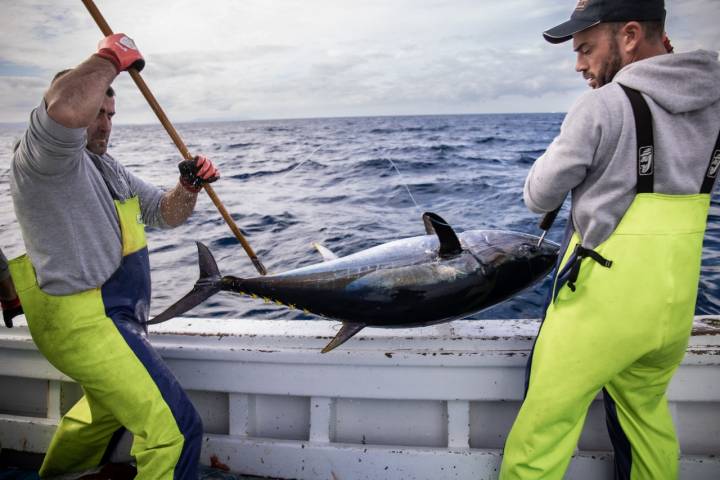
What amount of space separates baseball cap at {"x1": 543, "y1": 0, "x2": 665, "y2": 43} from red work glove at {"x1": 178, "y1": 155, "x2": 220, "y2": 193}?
2.01m

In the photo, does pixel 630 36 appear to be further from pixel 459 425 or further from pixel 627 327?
pixel 459 425

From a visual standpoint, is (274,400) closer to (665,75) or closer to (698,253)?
(698,253)

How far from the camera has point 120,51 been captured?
82.2 inches

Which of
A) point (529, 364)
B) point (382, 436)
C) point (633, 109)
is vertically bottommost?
point (382, 436)

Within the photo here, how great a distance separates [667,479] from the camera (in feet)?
7.16

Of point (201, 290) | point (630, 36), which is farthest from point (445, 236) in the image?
point (201, 290)

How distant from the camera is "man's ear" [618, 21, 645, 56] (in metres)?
1.92

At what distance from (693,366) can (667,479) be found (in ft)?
2.00

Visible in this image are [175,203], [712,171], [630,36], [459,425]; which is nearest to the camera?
[712,171]

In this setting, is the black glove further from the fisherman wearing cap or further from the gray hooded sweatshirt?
the gray hooded sweatshirt

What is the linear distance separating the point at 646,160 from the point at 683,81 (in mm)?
301

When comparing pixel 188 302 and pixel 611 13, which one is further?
pixel 188 302

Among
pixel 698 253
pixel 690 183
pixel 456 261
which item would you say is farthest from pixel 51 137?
pixel 698 253

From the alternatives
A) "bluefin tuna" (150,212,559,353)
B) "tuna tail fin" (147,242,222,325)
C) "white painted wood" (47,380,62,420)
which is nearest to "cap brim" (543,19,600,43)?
"bluefin tuna" (150,212,559,353)
